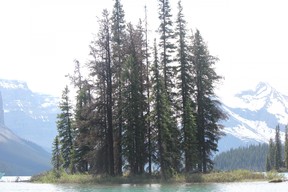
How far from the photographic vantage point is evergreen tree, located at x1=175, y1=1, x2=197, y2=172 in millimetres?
48906

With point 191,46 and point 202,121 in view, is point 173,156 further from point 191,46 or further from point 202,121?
point 191,46

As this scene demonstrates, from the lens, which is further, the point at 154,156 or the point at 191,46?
the point at 191,46

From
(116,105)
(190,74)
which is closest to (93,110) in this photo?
(116,105)

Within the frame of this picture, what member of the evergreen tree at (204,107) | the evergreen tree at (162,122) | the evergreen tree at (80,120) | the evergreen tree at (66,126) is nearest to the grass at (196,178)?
the evergreen tree at (162,122)

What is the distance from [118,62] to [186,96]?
8.28 meters

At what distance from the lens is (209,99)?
53812 mm

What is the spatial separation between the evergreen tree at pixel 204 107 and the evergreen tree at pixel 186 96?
1045 millimetres

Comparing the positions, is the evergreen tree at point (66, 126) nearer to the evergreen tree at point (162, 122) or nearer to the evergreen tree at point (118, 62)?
the evergreen tree at point (118, 62)

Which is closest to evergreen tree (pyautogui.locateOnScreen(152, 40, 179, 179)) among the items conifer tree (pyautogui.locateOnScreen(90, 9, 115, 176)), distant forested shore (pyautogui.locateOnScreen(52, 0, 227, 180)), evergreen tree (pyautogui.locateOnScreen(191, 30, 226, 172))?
distant forested shore (pyautogui.locateOnScreen(52, 0, 227, 180))

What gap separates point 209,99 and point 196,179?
1354 cm

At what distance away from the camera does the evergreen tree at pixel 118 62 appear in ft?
157

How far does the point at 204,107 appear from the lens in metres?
53.4

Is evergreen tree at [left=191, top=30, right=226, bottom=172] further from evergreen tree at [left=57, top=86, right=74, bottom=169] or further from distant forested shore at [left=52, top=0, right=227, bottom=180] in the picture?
evergreen tree at [left=57, top=86, right=74, bottom=169]

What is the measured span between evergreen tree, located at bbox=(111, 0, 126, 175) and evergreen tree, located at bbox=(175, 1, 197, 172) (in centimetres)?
635
